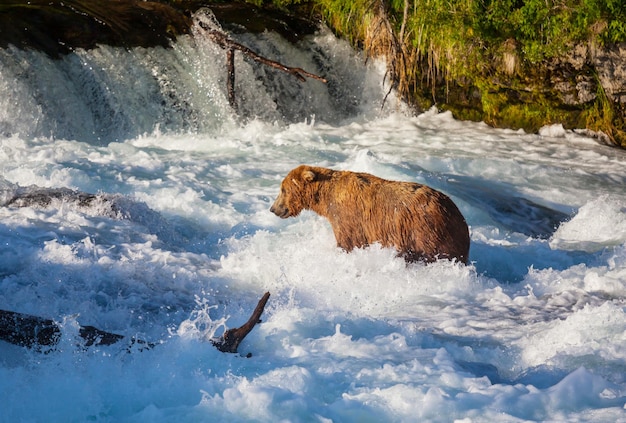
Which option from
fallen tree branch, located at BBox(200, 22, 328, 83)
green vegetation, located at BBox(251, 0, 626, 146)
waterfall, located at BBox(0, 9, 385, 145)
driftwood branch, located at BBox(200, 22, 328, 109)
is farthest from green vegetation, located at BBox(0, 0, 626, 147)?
driftwood branch, located at BBox(200, 22, 328, 109)

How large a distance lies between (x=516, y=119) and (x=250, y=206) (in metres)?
6.45

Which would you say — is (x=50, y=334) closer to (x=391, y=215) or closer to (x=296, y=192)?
(x=391, y=215)

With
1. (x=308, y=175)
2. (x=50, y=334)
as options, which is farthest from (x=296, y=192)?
(x=50, y=334)

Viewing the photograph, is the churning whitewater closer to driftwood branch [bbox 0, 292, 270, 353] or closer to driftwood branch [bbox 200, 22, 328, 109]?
driftwood branch [bbox 0, 292, 270, 353]

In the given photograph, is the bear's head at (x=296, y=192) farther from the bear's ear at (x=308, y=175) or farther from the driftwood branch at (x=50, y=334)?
the driftwood branch at (x=50, y=334)

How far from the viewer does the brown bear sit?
5727mm

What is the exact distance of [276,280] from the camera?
571cm

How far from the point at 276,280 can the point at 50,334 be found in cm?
195

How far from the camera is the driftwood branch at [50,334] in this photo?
3996mm

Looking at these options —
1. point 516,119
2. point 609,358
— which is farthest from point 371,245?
point 516,119

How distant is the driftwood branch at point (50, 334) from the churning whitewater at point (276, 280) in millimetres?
46

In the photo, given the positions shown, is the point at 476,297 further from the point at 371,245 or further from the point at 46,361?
the point at 46,361

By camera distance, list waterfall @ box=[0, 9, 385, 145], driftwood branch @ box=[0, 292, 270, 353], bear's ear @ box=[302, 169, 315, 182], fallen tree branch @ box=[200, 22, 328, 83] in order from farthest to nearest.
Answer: fallen tree branch @ box=[200, 22, 328, 83] < waterfall @ box=[0, 9, 385, 145] < bear's ear @ box=[302, 169, 315, 182] < driftwood branch @ box=[0, 292, 270, 353]

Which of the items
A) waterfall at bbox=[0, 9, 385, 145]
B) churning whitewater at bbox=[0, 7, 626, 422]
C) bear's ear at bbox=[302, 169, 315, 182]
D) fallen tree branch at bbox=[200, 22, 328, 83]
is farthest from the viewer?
fallen tree branch at bbox=[200, 22, 328, 83]
